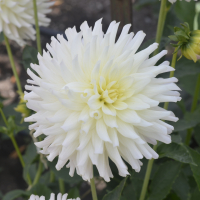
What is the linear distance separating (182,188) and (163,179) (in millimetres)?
107

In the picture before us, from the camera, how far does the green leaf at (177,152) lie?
48 cm

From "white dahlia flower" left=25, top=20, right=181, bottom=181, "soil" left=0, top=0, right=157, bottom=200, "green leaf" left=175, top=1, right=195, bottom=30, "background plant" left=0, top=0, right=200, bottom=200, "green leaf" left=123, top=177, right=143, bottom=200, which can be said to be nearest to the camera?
"white dahlia flower" left=25, top=20, right=181, bottom=181

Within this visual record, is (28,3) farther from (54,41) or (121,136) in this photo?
(121,136)

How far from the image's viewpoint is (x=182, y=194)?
69 cm

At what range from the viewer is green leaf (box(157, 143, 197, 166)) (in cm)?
48

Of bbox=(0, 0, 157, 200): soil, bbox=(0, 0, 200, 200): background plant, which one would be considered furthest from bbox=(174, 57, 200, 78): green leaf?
bbox=(0, 0, 157, 200): soil

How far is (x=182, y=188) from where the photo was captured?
0.69 m

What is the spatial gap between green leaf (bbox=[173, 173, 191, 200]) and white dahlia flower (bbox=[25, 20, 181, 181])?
1.03 feet

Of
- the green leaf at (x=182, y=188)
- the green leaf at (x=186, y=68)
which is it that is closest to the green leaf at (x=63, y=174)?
the green leaf at (x=182, y=188)

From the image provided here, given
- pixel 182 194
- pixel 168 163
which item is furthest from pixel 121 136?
pixel 182 194

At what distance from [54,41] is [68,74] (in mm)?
81

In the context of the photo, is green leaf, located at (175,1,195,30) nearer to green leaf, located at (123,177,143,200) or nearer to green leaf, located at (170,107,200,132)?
green leaf, located at (170,107,200,132)

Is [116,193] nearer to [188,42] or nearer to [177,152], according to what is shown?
[177,152]

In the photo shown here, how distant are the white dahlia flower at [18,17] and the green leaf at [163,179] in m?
0.51
